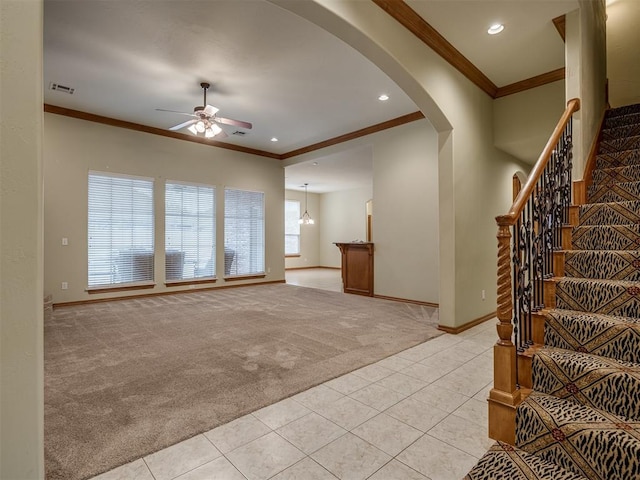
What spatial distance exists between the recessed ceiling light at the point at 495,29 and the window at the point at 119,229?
609 centimetres

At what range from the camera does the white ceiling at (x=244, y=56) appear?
321cm

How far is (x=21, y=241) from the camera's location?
3.75 ft

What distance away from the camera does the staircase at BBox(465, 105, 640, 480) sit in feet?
4.91

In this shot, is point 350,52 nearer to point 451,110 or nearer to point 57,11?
point 451,110

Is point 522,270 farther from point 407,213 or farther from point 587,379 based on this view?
point 407,213

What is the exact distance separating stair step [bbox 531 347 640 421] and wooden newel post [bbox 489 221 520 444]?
0.56ft

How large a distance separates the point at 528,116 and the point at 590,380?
13.6 ft

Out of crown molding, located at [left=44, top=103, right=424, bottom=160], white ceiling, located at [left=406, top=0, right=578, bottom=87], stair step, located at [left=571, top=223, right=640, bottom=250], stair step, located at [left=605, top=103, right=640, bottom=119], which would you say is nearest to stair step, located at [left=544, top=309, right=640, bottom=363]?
stair step, located at [left=571, top=223, right=640, bottom=250]

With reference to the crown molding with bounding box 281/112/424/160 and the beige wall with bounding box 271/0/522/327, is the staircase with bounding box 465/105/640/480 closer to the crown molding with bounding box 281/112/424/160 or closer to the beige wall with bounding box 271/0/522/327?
the beige wall with bounding box 271/0/522/327

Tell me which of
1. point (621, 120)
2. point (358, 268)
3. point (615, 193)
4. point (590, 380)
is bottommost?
point (590, 380)

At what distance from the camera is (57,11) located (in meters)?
3.13

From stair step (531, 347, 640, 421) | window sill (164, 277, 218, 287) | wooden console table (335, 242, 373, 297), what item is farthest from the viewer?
window sill (164, 277, 218, 287)

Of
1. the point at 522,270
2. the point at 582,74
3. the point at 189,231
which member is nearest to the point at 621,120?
the point at 582,74

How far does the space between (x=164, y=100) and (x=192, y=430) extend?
4901mm
